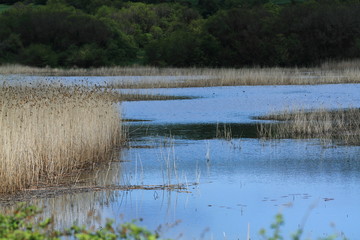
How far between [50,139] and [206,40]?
39.0 metres

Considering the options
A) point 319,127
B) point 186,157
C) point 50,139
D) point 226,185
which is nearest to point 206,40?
point 319,127

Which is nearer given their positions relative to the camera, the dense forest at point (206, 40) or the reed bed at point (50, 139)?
the reed bed at point (50, 139)

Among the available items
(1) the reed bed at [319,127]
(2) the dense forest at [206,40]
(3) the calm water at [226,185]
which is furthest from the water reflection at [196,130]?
(2) the dense forest at [206,40]

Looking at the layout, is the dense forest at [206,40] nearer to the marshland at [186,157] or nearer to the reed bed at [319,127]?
the marshland at [186,157]

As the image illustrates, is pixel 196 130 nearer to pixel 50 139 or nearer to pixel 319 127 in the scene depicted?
pixel 319 127

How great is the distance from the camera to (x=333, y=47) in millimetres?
46969

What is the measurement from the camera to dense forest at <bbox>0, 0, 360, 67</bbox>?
154 feet

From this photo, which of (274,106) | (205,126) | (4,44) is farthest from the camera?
(4,44)

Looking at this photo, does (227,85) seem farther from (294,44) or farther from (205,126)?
(294,44)

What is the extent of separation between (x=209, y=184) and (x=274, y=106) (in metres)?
11.1

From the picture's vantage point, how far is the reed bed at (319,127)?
14.7 meters

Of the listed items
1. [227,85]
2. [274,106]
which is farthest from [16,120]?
[227,85]

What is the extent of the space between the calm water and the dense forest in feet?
99.1

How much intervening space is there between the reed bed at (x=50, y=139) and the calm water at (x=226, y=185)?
1.77 feet
